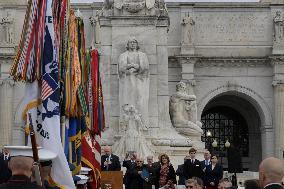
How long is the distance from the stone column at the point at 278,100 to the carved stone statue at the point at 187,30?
226 inches

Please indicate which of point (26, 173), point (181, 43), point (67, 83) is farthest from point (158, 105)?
point (181, 43)

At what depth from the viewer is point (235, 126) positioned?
179 feet

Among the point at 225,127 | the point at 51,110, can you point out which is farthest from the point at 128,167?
the point at 225,127

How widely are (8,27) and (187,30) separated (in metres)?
12.0

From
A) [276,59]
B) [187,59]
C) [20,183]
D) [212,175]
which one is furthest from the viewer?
[276,59]

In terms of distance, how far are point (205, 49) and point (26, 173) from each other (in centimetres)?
4462

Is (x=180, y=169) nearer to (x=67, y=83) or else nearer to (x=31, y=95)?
(x=67, y=83)

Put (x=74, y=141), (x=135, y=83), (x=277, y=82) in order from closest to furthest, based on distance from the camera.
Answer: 1. (x=74, y=141)
2. (x=135, y=83)
3. (x=277, y=82)

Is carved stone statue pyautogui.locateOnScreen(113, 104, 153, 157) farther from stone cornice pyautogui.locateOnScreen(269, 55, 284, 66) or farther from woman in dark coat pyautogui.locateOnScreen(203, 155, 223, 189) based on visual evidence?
stone cornice pyautogui.locateOnScreen(269, 55, 284, 66)

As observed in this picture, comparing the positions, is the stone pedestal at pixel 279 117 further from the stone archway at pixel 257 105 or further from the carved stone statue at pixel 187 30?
the carved stone statue at pixel 187 30

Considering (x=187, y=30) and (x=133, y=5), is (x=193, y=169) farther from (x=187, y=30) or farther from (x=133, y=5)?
(x=187, y=30)

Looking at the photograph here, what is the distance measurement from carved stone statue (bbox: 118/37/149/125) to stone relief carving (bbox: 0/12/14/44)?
31005 mm

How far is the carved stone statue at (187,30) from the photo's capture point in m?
49.4

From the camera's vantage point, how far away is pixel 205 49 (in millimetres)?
49625
